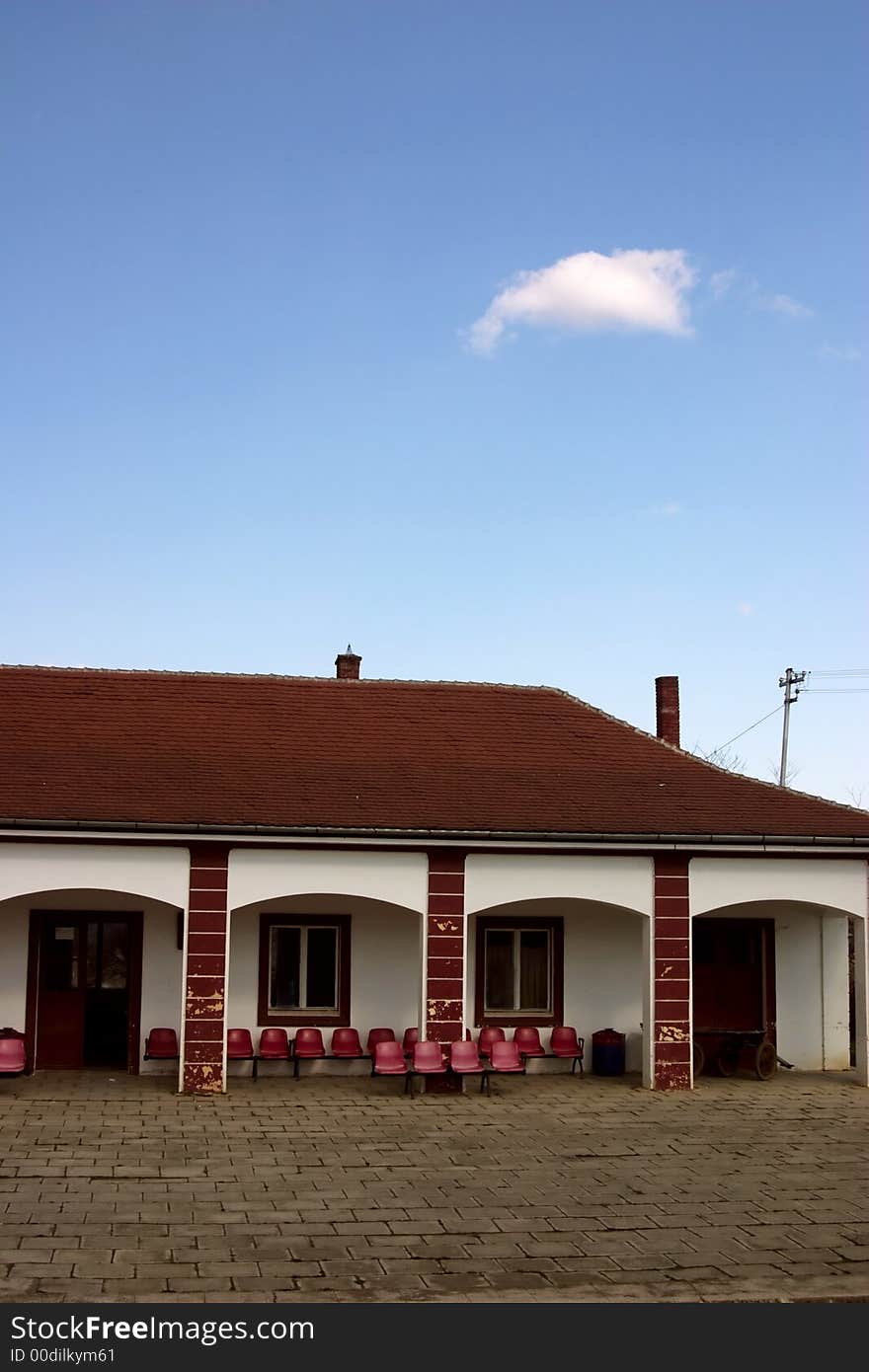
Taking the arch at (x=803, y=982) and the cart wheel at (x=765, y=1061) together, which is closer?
the cart wheel at (x=765, y=1061)

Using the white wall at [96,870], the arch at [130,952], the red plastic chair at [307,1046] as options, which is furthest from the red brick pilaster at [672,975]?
the arch at [130,952]

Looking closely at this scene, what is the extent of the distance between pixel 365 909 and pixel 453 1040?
2.29m

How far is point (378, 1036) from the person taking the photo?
57.6ft

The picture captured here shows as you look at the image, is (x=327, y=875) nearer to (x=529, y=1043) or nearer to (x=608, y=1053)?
(x=529, y=1043)

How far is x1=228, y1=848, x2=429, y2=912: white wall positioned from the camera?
1631cm

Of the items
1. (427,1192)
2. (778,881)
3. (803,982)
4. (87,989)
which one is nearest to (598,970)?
(778,881)

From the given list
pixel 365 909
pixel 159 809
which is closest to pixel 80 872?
pixel 159 809

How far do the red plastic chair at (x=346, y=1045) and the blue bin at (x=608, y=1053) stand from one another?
322 cm

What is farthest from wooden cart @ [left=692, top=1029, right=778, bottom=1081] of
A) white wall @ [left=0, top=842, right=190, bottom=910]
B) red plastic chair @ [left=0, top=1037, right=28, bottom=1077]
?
red plastic chair @ [left=0, top=1037, right=28, bottom=1077]

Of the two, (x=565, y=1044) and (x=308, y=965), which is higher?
(x=308, y=965)

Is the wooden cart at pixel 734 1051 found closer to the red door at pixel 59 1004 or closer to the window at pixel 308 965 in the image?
the window at pixel 308 965

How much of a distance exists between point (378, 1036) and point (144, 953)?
3240mm

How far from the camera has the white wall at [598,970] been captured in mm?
18484

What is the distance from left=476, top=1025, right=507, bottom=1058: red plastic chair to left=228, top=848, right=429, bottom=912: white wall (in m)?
2.11
